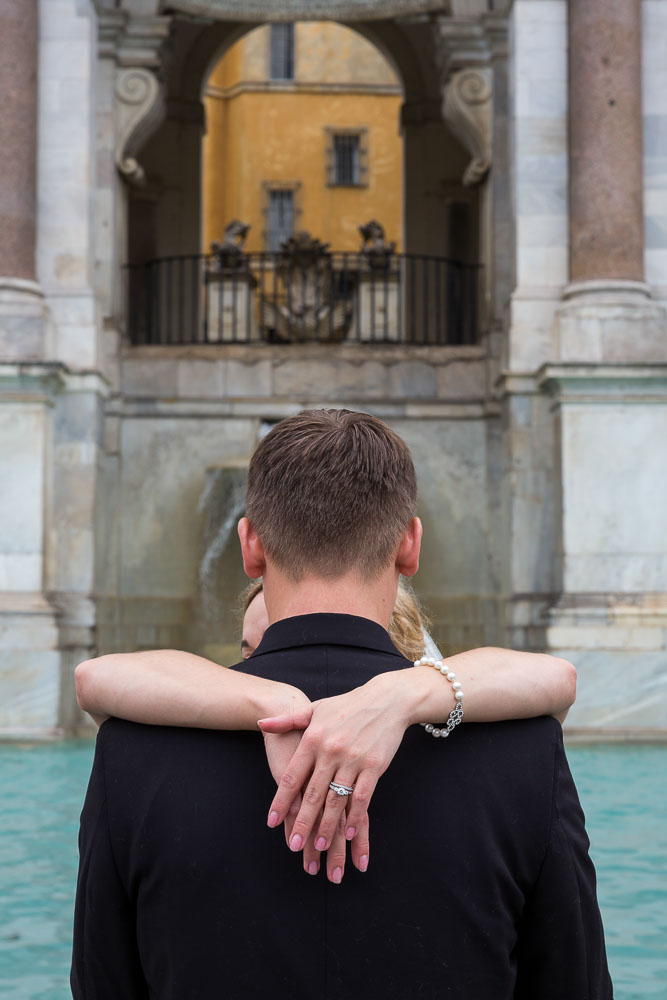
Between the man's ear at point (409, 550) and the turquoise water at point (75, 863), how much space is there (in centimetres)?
318

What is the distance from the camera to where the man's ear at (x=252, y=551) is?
1702 millimetres

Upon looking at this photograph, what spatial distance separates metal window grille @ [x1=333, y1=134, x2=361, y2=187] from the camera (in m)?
43.2

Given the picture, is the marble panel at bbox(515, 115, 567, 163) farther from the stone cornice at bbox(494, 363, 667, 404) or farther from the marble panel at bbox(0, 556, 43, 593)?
the marble panel at bbox(0, 556, 43, 593)

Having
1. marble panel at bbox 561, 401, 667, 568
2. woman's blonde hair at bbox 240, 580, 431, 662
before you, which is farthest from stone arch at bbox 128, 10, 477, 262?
woman's blonde hair at bbox 240, 580, 431, 662

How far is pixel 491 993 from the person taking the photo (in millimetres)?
1558

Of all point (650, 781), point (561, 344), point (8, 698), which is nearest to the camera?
point (650, 781)

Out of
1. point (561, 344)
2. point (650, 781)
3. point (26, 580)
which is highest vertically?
point (561, 344)

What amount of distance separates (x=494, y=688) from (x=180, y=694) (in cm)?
38

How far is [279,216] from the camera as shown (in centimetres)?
4350

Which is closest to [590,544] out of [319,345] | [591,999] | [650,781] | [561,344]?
[561,344]

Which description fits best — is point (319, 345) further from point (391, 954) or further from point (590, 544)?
point (391, 954)

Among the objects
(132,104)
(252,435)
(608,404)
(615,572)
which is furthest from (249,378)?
(615,572)

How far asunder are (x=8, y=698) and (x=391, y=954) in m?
9.93

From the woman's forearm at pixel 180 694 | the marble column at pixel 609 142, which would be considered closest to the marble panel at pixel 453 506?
the marble column at pixel 609 142
